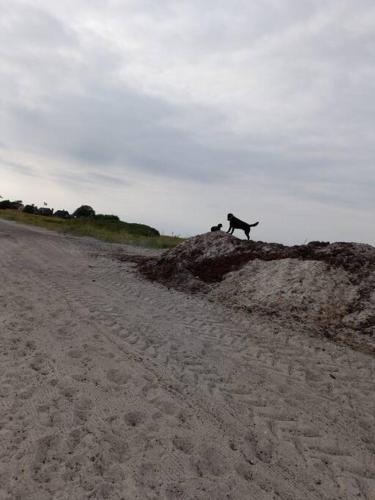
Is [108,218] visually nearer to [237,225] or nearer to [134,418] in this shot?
[237,225]

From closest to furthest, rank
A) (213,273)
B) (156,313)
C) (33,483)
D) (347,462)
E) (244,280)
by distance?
(33,483)
(347,462)
(156,313)
(244,280)
(213,273)

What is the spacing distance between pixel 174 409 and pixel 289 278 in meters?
6.58

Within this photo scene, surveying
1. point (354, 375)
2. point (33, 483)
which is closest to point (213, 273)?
point (354, 375)

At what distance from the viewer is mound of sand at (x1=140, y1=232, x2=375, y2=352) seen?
353 inches

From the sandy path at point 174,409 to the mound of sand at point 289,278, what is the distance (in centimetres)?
115

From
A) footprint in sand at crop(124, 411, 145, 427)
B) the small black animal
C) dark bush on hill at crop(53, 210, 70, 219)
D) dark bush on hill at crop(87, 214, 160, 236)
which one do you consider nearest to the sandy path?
footprint in sand at crop(124, 411, 145, 427)

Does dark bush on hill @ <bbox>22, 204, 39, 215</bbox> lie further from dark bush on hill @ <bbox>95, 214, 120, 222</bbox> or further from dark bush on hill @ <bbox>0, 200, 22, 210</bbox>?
dark bush on hill @ <bbox>95, 214, 120, 222</bbox>

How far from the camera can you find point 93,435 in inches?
167

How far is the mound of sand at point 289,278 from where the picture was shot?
8.98 m

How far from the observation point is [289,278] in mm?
10672

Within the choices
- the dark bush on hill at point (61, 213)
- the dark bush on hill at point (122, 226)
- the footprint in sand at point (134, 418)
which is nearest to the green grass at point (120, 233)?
the dark bush on hill at point (122, 226)

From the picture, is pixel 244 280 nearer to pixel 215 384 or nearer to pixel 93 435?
pixel 215 384

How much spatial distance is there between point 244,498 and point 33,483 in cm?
188

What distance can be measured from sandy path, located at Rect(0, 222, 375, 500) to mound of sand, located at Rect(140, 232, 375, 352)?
1.15 meters
